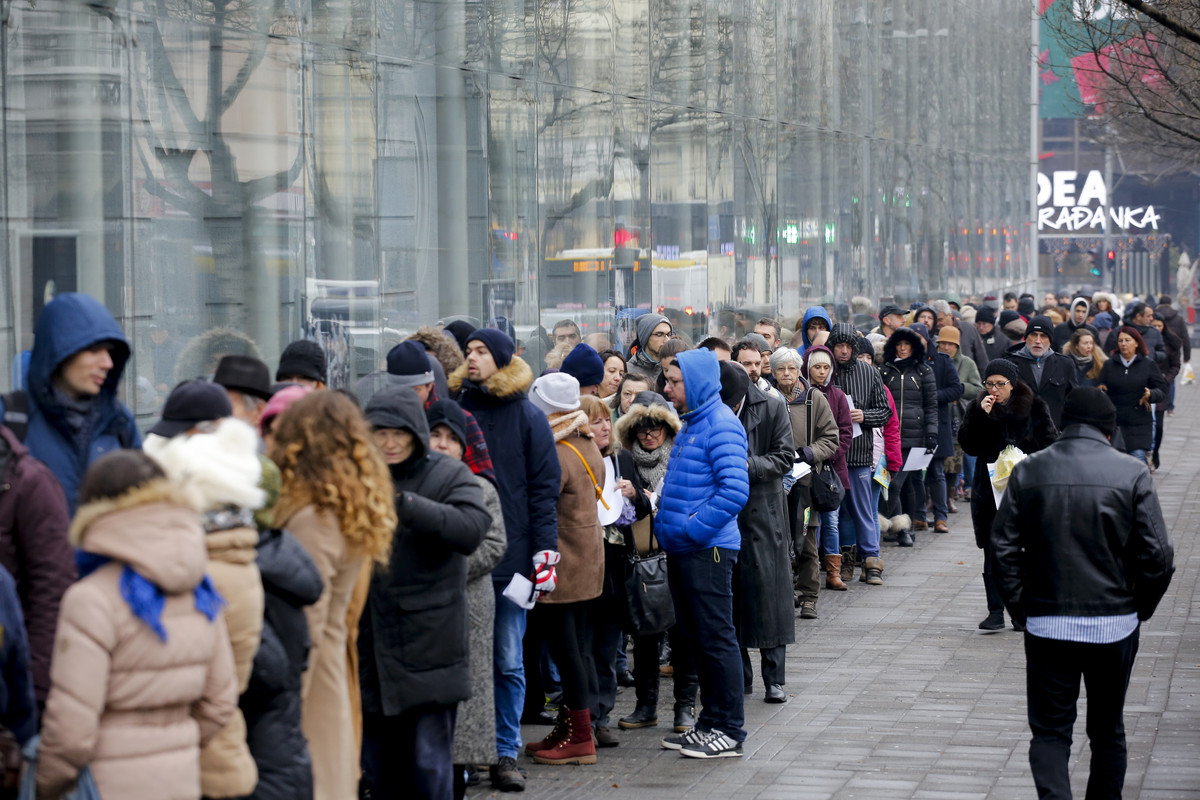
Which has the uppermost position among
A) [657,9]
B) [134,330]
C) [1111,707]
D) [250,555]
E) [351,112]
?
[657,9]

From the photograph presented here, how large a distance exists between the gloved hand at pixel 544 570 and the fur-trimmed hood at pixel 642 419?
4.39 ft

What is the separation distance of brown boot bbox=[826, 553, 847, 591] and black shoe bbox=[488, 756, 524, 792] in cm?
573

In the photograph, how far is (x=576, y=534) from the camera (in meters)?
7.86

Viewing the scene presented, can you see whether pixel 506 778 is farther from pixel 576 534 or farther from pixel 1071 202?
pixel 1071 202

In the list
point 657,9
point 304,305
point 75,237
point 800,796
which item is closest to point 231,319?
point 304,305

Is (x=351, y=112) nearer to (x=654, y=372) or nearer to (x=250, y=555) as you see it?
(x=654, y=372)

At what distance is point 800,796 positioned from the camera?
7.29 metres

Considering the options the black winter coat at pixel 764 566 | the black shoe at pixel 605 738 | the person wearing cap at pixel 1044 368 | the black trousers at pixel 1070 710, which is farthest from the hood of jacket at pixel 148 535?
the person wearing cap at pixel 1044 368

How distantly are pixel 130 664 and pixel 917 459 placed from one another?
11.1m

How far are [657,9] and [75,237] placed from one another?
9.06 meters

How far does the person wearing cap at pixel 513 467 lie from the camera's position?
7.44 m

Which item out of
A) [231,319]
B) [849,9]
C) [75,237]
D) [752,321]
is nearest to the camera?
[75,237]

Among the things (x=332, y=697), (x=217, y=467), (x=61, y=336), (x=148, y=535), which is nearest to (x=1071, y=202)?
(x=332, y=697)

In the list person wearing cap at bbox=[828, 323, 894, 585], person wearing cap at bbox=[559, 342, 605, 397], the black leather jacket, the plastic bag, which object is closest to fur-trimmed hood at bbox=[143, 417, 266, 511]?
the black leather jacket
